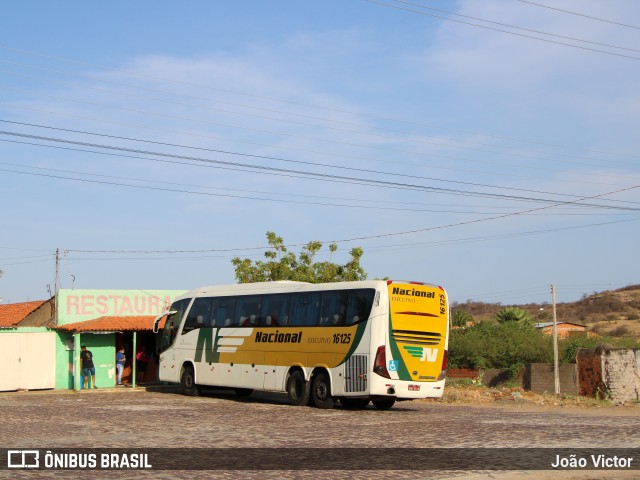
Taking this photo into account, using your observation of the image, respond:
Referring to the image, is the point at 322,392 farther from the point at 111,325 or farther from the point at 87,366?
the point at 87,366

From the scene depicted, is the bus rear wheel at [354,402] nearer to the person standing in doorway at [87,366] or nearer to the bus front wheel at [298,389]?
the bus front wheel at [298,389]

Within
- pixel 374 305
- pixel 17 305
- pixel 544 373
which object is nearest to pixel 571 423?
pixel 374 305

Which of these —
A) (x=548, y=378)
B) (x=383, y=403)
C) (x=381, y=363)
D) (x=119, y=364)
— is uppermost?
(x=381, y=363)

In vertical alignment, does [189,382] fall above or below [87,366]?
below

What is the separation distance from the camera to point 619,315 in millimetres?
109938

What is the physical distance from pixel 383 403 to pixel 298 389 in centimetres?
263

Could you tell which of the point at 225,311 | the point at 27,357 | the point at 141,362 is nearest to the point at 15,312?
the point at 141,362

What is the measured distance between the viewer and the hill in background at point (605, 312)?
308 feet

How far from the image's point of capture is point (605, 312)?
379ft

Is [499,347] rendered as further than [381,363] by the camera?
Yes

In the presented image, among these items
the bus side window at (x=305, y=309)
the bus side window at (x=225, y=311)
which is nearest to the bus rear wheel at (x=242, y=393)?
the bus side window at (x=225, y=311)

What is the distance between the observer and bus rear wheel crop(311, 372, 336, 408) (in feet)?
88.2

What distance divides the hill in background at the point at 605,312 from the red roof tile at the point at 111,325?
60658mm

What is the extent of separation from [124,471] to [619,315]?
10434 cm
